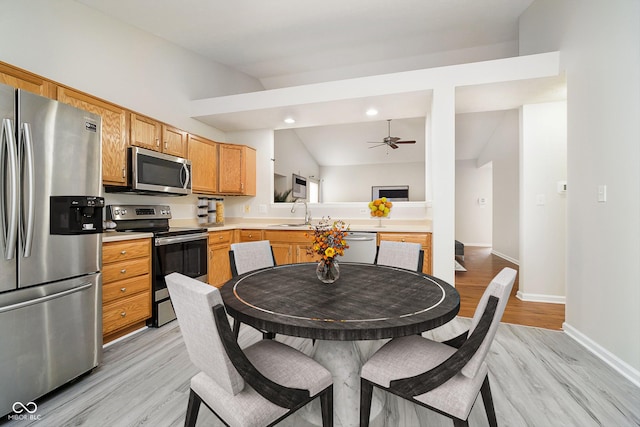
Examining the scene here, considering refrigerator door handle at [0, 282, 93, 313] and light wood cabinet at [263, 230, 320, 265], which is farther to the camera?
light wood cabinet at [263, 230, 320, 265]

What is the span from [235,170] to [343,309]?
11.1 feet

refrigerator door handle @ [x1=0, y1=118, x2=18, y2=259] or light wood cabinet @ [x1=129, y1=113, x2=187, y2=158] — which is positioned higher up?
light wood cabinet @ [x1=129, y1=113, x2=187, y2=158]

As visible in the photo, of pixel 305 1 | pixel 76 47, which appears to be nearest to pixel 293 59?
pixel 305 1

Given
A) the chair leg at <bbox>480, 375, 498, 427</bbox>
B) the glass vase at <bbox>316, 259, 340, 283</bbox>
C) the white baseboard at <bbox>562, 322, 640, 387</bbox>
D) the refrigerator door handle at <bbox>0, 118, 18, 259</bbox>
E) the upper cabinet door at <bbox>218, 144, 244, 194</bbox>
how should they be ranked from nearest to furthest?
the chair leg at <bbox>480, 375, 498, 427</bbox> → the refrigerator door handle at <bbox>0, 118, 18, 259</bbox> → the glass vase at <bbox>316, 259, 340, 283</bbox> → the white baseboard at <bbox>562, 322, 640, 387</bbox> → the upper cabinet door at <bbox>218, 144, 244, 194</bbox>

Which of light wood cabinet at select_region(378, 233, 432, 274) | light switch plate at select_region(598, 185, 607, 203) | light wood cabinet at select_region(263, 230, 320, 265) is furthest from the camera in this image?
light wood cabinet at select_region(263, 230, 320, 265)

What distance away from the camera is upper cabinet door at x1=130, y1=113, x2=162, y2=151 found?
2.85 m

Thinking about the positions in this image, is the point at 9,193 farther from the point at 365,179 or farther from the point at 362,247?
the point at 365,179

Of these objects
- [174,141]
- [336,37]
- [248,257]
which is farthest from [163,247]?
[336,37]

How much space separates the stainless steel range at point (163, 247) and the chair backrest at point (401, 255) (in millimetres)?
1988

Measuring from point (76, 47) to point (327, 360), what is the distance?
3348 millimetres

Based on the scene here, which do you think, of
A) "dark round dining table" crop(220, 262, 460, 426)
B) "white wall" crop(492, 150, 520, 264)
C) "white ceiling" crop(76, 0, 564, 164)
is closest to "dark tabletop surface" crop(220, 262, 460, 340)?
"dark round dining table" crop(220, 262, 460, 426)

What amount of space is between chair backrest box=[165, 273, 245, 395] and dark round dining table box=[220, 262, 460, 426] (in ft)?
0.56

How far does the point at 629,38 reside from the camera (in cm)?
190

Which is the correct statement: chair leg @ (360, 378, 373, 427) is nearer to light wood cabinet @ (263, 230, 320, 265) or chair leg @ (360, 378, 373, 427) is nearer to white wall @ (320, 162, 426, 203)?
light wood cabinet @ (263, 230, 320, 265)
